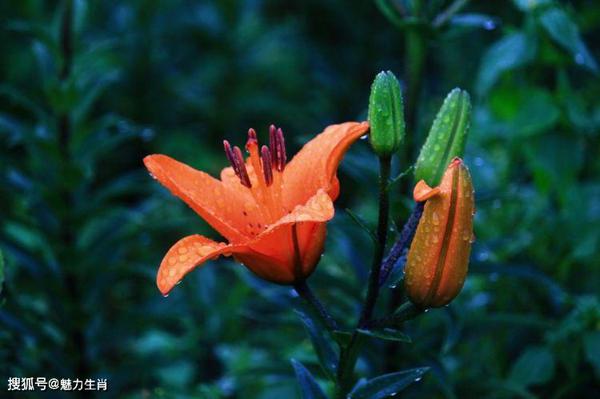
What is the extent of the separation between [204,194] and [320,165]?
15cm

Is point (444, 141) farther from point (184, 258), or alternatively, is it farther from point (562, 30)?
point (562, 30)

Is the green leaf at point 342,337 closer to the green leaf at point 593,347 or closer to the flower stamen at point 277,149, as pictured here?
the flower stamen at point 277,149

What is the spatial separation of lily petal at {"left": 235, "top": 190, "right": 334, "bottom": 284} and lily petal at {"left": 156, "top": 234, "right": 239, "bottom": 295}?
0.04 m

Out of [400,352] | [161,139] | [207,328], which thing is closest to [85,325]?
[207,328]

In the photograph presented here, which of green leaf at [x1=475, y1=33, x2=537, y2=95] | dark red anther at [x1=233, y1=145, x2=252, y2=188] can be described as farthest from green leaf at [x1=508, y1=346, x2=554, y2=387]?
dark red anther at [x1=233, y1=145, x2=252, y2=188]

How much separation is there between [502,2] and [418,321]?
188cm

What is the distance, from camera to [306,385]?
1.03m

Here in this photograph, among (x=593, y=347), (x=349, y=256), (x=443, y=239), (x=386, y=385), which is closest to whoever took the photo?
(x=443, y=239)

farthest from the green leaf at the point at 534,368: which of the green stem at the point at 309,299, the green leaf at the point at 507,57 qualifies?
the green stem at the point at 309,299

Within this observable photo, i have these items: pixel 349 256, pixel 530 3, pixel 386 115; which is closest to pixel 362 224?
pixel 386 115

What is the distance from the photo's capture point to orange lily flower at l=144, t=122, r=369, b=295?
922mm

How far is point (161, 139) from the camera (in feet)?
9.83

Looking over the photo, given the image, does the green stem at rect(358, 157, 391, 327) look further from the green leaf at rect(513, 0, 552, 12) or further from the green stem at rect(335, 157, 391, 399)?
the green leaf at rect(513, 0, 552, 12)

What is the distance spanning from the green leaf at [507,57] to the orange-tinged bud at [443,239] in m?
0.82
